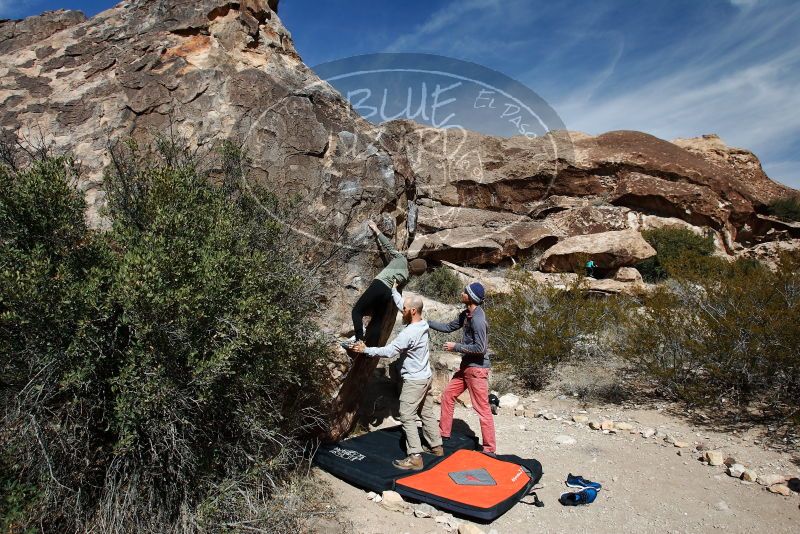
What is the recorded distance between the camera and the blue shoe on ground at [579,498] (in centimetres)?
383

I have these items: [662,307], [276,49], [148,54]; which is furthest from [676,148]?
[148,54]

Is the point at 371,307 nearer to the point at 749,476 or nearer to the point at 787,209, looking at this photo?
the point at 749,476

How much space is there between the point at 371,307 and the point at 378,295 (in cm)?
18

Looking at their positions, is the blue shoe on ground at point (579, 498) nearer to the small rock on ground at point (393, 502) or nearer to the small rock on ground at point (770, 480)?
the small rock on ground at point (393, 502)

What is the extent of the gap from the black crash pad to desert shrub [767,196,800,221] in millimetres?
20347

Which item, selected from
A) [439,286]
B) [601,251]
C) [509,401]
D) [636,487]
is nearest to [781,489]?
[636,487]

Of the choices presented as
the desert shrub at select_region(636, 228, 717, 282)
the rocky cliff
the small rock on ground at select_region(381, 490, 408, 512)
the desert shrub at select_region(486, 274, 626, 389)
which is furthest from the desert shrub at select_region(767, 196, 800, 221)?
the small rock on ground at select_region(381, 490, 408, 512)

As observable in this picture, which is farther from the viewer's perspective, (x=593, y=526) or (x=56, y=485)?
(x=593, y=526)

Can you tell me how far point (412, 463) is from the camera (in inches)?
163

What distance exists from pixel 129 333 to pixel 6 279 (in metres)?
0.61

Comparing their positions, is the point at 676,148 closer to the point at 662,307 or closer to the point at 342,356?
the point at 662,307

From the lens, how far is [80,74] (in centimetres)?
489

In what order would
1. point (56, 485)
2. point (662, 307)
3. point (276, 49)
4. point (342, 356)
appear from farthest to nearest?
1. point (662, 307)
2. point (276, 49)
3. point (342, 356)
4. point (56, 485)

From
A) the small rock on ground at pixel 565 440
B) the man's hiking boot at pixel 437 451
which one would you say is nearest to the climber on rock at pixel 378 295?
the man's hiking boot at pixel 437 451
